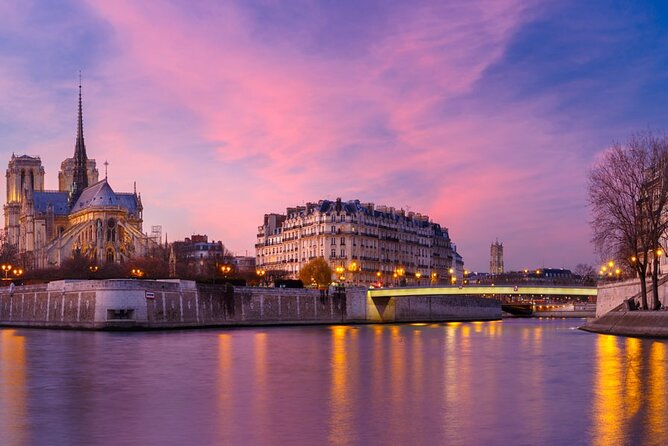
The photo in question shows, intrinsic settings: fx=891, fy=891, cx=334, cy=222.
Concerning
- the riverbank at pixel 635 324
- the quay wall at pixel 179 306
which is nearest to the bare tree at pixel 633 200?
the riverbank at pixel 635 324

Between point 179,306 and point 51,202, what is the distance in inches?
3378

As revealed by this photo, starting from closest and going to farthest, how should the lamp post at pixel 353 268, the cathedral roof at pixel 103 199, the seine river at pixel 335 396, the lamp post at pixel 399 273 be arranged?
1. the seine river at pixel 335 396
2. the lamp post at pixel 353 268
3. the lamp post at pixel 399 273
4. the cathedral roof at pixel 103 199

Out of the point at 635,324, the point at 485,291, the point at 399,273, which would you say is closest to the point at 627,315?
the point at 635,324

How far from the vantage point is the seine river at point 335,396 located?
61.9 feet

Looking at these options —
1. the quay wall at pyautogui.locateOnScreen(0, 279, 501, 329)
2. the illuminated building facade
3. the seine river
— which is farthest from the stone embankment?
the illuminated building facade

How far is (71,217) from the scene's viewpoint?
141m

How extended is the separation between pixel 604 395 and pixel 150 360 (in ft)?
65.2

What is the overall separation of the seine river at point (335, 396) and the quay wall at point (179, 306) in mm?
22364

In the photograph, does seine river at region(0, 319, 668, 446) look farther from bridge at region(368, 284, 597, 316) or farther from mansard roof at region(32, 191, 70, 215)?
mansard roof at region(32, 191, 70, 215)

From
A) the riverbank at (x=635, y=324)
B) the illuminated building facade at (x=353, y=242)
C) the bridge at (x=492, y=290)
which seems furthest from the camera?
the illuminated building facade at (x=353, y=242)

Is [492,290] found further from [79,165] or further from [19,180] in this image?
[19,180]

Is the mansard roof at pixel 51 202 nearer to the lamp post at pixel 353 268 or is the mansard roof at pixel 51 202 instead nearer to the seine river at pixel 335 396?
the lamp post at pixel 353 268

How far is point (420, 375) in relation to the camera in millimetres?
30781

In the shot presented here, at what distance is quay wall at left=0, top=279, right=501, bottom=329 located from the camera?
2618 inches
